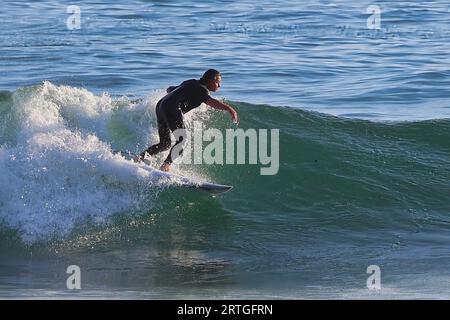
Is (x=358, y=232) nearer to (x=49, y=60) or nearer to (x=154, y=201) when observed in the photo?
(x=154, y=201)

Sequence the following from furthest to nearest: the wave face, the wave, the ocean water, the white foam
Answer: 1. the wave
2. the white foam
3. the wave face
4. the ocean water

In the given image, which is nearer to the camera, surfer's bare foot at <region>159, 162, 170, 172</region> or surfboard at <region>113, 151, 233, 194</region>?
surfboard at <region>113, 151, 233, 194</region>

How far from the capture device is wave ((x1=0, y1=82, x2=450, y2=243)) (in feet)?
37.0

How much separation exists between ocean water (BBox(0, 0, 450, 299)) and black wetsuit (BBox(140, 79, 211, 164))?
1.28ft

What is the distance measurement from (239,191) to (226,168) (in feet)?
1.85

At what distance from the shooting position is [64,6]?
101 ft

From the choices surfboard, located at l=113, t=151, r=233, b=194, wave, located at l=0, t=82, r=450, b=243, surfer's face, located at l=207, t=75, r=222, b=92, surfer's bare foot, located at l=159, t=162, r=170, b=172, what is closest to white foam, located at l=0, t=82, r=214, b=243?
wave, located at l=0, t=82, r=450, b=243

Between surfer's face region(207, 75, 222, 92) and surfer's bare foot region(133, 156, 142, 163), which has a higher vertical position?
surfer's face region(207, 75, 222, 92)

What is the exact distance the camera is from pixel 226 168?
43.5 ft

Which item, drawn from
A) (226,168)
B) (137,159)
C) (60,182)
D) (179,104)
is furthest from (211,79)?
(60,182)

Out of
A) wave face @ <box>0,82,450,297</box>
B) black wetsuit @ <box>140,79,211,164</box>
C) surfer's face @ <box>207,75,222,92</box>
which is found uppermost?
surfer's face @ <box>207,75,222,92</box>

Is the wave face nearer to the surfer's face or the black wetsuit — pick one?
the black wetsuit
